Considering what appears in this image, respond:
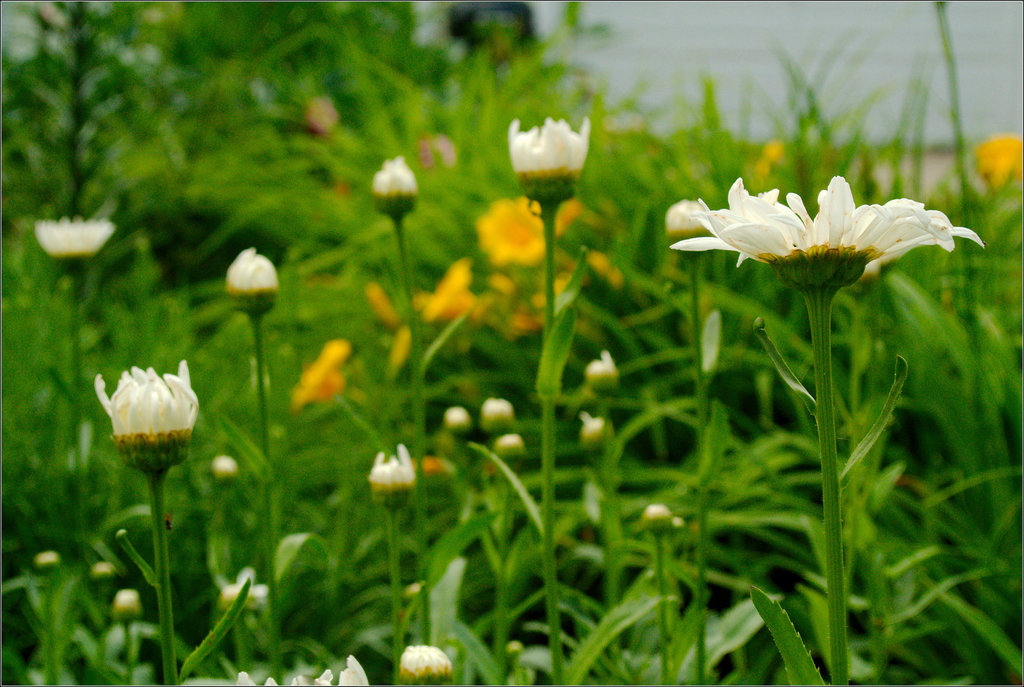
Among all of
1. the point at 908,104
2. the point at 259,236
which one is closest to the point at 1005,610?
the point at 908,104

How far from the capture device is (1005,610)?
104cm

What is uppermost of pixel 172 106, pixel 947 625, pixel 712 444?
pixel 172 106

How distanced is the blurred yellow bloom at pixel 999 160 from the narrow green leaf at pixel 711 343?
1262mm

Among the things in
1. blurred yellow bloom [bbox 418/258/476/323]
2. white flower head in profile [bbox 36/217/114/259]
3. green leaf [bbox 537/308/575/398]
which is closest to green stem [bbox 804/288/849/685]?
green leaf [bbox 537/308/575/398]

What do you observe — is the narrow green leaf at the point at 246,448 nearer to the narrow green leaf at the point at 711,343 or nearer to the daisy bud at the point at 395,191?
the daisy bud at the point at 395,191

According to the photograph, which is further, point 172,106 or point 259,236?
point 172,106

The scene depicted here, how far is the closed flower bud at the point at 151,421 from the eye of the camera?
1.77ft

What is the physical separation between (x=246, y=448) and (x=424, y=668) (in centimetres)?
24

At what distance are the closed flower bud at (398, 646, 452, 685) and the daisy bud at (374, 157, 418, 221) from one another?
390mm

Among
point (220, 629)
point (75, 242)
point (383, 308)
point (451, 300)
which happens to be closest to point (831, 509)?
point (220, 629)

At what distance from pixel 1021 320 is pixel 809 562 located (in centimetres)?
48

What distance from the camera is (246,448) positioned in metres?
0.69

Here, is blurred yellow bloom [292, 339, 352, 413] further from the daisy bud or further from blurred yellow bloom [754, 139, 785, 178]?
blurred yellow bloom [754, 139, 785, 178]

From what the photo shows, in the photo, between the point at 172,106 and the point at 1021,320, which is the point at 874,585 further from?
the point at 172,106
